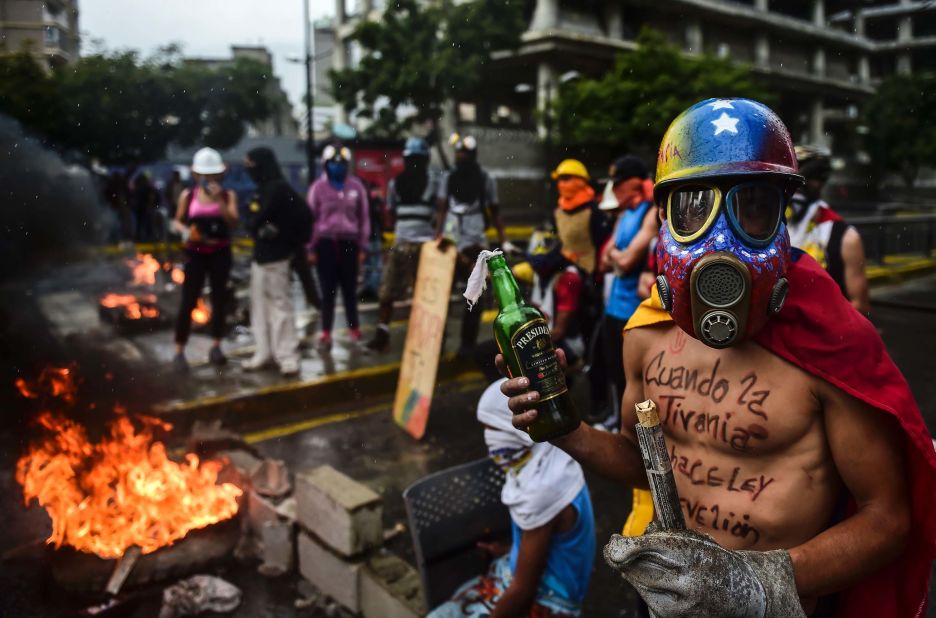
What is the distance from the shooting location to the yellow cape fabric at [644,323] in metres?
1.88

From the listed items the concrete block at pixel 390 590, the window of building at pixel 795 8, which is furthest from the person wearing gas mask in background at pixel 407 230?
the window of building at pixel 795 8

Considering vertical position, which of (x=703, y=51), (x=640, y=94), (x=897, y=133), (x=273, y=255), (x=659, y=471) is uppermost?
(x=703, y=51)

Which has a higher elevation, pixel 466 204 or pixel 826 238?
pixel 466 204

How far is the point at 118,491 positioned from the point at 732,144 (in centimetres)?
Answer: 364

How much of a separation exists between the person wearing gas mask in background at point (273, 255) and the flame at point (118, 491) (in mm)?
2532

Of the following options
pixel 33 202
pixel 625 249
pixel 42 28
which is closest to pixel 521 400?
pixel 625 249

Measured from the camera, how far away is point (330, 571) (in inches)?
138

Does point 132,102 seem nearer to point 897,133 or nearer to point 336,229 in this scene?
point 336,229

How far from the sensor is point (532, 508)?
2424 mm

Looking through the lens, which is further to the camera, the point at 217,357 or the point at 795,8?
the point at 795,8

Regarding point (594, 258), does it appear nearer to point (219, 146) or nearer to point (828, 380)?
point (828, 380)

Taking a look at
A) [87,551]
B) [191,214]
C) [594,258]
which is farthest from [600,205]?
[87,551]

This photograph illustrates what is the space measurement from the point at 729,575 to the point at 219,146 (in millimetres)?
24849

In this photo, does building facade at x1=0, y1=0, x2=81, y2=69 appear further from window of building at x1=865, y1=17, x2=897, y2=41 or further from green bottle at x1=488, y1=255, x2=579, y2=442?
window of building at x1=865, y1=17, x2=897, y2=41
